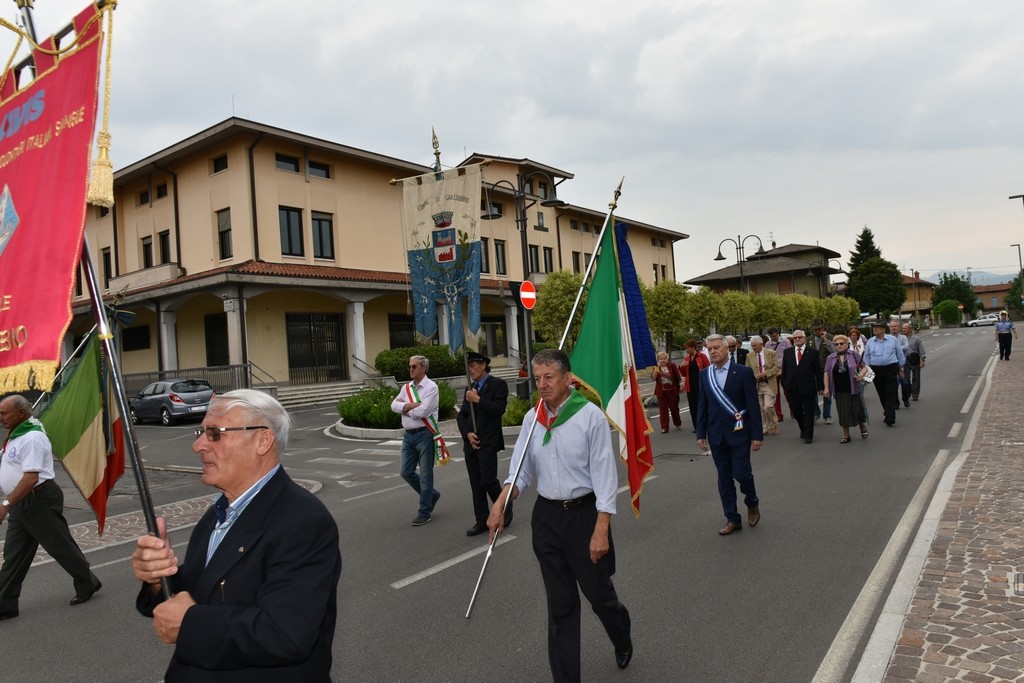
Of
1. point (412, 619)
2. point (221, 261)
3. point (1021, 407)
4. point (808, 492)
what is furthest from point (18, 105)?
point (221, 261)

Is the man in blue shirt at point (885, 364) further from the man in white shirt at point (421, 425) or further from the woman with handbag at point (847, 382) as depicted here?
the man in white shirt at point (421, 425)

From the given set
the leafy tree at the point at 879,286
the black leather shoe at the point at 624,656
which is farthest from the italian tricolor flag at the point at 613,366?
the leafy tree at the point at 879,286

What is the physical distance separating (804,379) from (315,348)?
23168 mm

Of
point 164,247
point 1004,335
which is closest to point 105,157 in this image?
point 164,247

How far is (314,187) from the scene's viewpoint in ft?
99.5

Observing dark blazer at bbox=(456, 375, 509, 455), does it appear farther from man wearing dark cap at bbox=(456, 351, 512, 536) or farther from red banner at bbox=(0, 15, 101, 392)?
red banner at bbox=(0, 15, 101, 392)

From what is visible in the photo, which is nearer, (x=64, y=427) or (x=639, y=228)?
(x=64, y=427)

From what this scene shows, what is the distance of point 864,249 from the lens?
88875 millimetres

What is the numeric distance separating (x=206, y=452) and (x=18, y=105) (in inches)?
61.0

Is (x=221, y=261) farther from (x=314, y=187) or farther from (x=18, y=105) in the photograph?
(x=18, y=105)

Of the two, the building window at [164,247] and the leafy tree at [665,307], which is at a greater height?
the building window at [164,247]

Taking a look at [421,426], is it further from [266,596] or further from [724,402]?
[266,596]

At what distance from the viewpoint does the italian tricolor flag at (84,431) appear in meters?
3.35

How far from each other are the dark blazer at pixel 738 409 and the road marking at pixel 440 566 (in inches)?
90.2
